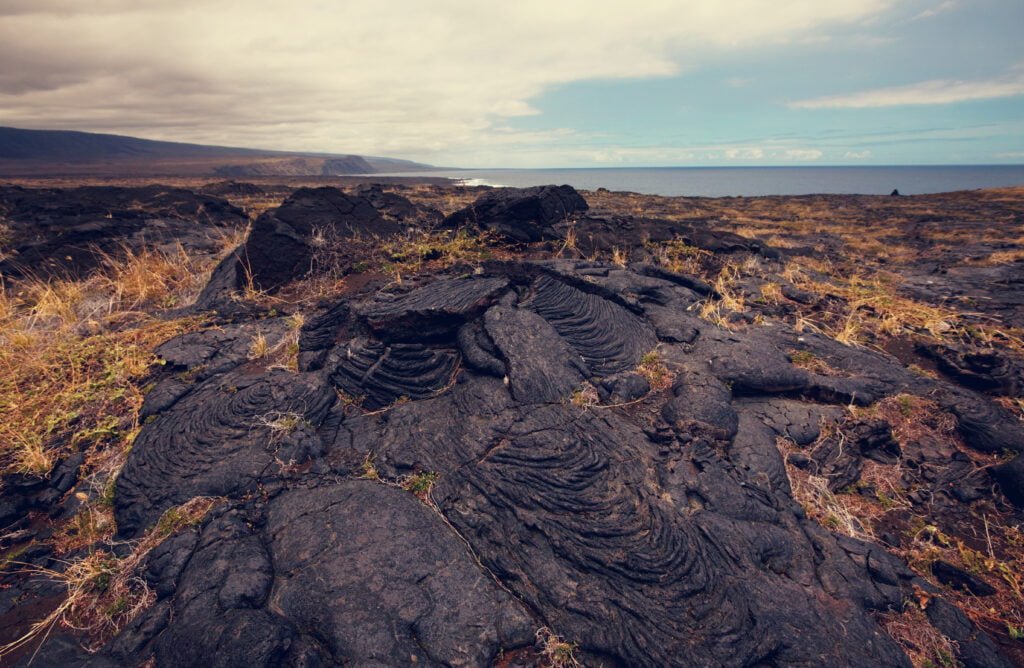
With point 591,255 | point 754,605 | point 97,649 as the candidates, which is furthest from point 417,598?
point 591,255

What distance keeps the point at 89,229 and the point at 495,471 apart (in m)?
15.6

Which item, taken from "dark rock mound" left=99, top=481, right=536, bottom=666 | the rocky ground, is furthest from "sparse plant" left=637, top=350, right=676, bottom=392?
"dark rock mound" left=99, top=481, right=536, bottom=666

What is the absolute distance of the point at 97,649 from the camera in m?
3.16

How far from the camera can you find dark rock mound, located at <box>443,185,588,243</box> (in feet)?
A: 32.8

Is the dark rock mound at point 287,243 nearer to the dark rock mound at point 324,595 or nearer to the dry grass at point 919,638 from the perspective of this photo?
the dark rock mound at point 324,595

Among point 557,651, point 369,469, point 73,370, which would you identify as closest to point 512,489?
point 557,651

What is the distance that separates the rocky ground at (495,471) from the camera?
3307 mm

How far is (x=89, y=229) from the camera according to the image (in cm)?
1267

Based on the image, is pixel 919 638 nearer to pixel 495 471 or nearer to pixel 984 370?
pixel 495 471

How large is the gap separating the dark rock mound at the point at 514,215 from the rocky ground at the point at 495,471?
1.41 m

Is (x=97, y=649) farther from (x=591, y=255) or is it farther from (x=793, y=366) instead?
(x=591, y=255)

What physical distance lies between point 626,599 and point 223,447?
4.47 metres

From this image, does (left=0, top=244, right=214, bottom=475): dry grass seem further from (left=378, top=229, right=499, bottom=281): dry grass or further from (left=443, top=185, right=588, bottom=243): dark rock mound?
(left=443, top=185, right=588, bottom=243): dark rock mound

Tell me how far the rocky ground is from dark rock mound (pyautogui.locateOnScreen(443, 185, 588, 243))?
141cm
